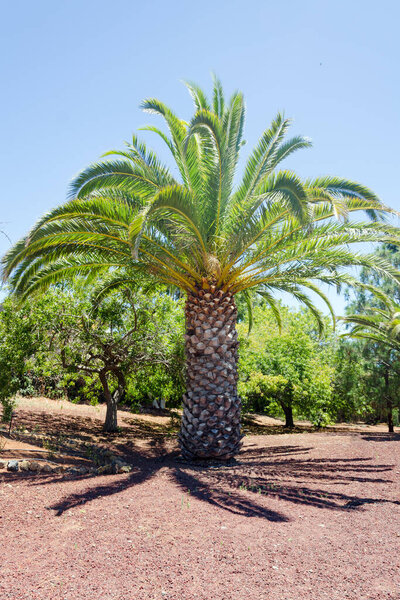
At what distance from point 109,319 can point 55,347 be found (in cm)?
170

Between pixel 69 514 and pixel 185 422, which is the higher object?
pixel 185 422

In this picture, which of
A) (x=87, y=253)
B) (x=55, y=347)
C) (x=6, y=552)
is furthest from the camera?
(x=55, y=347)

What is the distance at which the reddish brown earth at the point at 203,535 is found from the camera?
129 inches

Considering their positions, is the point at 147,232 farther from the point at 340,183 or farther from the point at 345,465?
the point at 345,465

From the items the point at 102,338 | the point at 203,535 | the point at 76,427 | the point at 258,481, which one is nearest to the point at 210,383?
the point at 258,481

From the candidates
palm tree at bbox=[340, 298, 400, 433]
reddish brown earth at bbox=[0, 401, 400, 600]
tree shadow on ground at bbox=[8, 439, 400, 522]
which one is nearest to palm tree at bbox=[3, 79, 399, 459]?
tree shadow on ground at bbox=[8, 439, 400, 522]

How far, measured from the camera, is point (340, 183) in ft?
26.9

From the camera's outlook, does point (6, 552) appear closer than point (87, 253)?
Yes

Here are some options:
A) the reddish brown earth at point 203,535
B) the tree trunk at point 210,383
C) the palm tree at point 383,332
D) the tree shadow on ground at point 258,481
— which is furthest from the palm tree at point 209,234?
the palm tree at point 383,332

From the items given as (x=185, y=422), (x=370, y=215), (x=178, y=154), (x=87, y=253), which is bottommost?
(x=185, y=422)

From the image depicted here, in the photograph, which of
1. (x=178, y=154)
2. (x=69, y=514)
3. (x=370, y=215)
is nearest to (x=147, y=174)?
(x=178, y=154)

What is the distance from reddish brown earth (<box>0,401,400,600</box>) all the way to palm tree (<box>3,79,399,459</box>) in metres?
2.02

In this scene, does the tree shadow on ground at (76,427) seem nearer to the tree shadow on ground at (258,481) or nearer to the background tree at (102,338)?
the background tree at (102,338)

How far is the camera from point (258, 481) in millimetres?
6633
